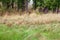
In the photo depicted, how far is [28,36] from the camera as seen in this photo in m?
8.86

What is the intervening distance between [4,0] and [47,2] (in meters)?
5.50

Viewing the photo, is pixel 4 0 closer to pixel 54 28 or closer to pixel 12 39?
pixel 54 28

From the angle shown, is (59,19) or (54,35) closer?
(54,35)

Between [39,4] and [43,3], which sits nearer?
[43,3]

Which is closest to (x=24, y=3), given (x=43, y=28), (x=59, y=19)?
(x=59, y=19)

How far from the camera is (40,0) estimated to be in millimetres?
27016

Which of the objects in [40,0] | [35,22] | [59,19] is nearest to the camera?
[35,22]

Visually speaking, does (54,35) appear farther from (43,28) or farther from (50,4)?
(50,4)

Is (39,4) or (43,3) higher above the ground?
(43,3)

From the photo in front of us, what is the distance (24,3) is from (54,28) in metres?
16.5

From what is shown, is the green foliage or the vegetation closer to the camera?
the green foliage

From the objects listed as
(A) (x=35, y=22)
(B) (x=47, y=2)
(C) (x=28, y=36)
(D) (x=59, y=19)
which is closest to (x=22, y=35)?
(C) (x=28, y=36)

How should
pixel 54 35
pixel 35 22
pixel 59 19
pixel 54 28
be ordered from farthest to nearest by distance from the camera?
pixel 59 19 < pixel 35 22 < pixel 54 28 < pixel 54 35

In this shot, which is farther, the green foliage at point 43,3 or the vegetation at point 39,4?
the vegetation at point 39,4
